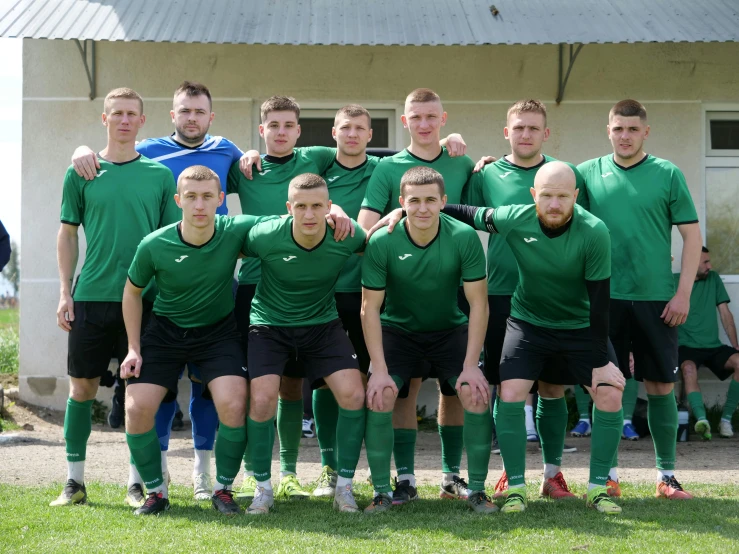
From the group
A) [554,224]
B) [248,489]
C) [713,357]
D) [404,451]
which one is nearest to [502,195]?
[554,224]

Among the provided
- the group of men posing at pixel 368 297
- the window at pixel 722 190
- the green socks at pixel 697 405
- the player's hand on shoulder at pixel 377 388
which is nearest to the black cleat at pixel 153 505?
the group of men posing at pixel 368 297

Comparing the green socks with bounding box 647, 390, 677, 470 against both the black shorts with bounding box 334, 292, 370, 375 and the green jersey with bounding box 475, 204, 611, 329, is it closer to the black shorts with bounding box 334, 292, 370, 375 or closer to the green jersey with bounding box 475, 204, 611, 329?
the green jersey with bounding box 475, 204, 611, 329

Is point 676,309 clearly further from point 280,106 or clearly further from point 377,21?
point 377,21

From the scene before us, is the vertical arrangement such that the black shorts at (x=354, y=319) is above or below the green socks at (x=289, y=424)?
above

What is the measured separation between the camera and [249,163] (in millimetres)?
5328

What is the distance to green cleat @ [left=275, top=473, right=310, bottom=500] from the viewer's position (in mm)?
5148

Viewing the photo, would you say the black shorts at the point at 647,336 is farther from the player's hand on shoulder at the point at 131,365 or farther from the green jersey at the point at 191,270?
the player's hand on shoulder at the point at 131,365

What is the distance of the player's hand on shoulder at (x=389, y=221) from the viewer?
4.81m

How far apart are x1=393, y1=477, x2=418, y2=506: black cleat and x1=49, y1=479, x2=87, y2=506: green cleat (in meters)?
1.75

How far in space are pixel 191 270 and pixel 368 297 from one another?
95cm

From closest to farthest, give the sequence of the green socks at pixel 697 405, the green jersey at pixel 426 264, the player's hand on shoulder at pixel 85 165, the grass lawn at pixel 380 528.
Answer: the grass lawn at pixel 380 528, the green jersey at pixel 426 264, the player's hand on shoulder at pixel 85 165, the green socks at pixel 697 405

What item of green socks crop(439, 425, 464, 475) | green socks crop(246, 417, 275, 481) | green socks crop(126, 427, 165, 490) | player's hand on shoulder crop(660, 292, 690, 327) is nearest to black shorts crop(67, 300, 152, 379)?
green socks crop(126, 427, 165, 490)

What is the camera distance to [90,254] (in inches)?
198

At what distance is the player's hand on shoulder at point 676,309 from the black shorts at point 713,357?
11.2 ft
